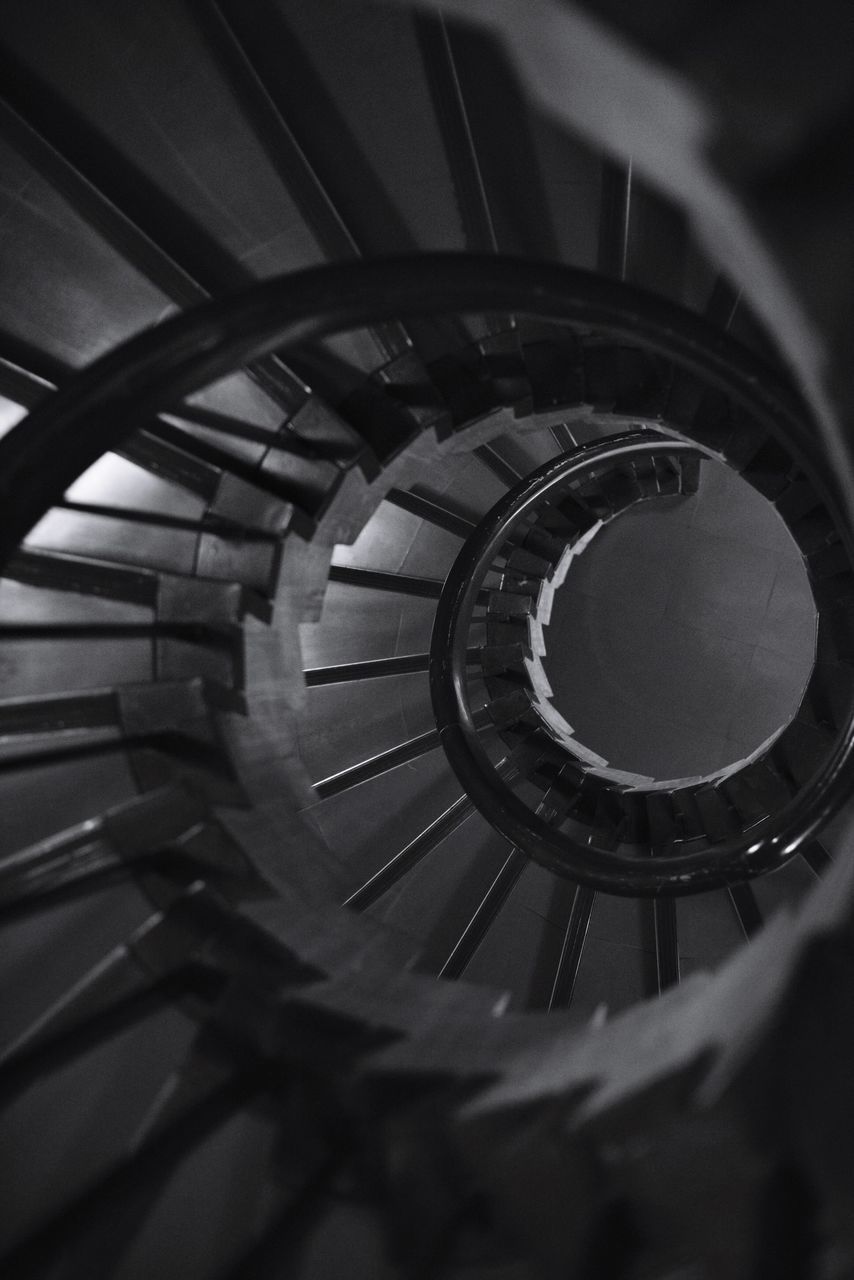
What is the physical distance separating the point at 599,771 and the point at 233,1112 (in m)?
7.03

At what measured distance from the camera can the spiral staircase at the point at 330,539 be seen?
189cm

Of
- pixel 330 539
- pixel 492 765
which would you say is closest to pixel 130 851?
pixel 330 539

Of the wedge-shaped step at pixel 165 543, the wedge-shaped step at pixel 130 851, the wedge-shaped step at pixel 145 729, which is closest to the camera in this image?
the wedge-shaped step at pixel 130 851

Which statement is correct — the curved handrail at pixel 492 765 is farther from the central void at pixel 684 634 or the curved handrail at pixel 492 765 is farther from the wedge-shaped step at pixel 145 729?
the central void at pixel 684 634

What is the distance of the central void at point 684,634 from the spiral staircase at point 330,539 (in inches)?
190

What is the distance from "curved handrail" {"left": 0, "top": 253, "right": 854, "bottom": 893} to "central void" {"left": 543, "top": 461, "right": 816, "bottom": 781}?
717 cm

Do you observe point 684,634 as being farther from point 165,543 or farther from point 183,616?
point 183,616

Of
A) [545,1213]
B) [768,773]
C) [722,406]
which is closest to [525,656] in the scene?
[768,773]

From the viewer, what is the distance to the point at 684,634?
37.5ft

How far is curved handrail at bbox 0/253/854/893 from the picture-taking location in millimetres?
3008

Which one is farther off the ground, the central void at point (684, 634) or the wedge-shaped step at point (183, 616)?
the wedge-shaped step at point (183, 616)

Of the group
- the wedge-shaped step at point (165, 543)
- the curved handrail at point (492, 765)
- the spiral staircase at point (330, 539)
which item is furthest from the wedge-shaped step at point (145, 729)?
the curved handrail at point (492, 765)

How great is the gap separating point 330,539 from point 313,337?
155cm

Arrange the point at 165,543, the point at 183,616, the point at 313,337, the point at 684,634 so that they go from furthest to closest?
the point at 684,634 → the point at 165,543 → the point at 183,616 → the point at 313,337
